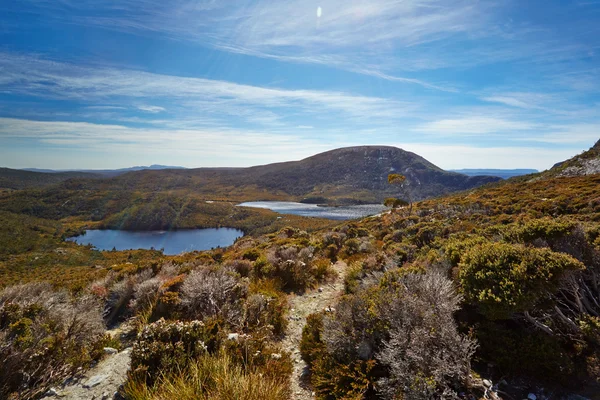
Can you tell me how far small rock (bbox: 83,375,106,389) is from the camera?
12.9 ft

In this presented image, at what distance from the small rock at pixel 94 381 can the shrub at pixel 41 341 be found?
438mm

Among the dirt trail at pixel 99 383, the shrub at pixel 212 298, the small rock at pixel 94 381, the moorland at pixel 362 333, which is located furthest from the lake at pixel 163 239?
the small rock at pixel 94 381

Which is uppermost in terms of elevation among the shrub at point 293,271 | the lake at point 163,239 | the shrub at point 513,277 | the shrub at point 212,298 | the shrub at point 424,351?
the shrub at point 513,277

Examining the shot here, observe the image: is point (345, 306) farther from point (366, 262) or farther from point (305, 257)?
point (305, 257)

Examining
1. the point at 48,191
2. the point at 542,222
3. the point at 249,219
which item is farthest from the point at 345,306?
the point at 48,191

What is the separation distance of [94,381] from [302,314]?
456 cm

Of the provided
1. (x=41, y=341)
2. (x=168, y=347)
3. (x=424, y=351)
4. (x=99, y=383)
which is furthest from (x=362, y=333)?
(x=41, y=341)

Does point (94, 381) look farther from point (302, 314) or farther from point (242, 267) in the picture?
point (242, 267)

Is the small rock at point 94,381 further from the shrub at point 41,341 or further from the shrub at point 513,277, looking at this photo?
the shrub at point 513,277

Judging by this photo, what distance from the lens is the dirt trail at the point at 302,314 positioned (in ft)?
14.3

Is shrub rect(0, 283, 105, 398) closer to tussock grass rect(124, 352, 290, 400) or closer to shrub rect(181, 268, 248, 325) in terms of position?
tussock grass rect(124, 352, 290, 400)

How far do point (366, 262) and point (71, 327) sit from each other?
8178 mm

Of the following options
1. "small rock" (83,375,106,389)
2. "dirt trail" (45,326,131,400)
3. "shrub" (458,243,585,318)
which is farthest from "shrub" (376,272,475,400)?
"small rock" (83,375,106,389)

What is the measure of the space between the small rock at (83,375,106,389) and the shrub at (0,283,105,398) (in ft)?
1.44
